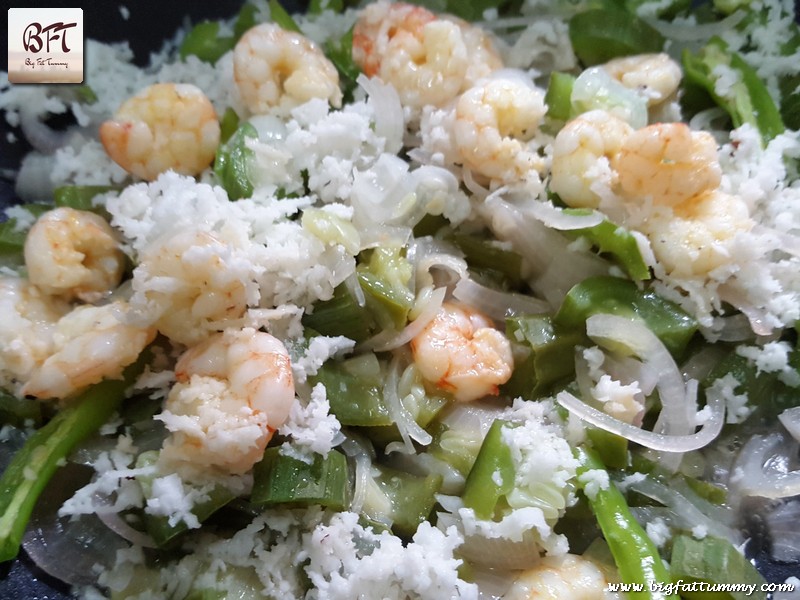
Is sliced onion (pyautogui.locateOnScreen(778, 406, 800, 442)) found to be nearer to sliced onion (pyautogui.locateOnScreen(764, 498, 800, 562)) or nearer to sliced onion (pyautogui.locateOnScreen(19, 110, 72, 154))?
sliced onion (pyautogui.locateOnScreen(764, 498, 800, 562))

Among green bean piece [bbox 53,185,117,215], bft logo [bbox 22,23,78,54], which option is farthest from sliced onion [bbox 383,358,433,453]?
bft logo [bbox 22,23,78,54]

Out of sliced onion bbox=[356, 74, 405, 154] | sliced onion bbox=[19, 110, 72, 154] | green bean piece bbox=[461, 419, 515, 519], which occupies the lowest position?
green bean piece bbox=[461, 419, 515, 519]

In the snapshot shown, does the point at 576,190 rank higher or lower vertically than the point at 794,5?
lower

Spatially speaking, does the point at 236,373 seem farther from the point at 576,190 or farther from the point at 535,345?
the point at 576,190

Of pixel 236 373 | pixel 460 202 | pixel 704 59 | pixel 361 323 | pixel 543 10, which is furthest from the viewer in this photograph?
pixel 543 10

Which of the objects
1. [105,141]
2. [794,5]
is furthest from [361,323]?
[794,5]

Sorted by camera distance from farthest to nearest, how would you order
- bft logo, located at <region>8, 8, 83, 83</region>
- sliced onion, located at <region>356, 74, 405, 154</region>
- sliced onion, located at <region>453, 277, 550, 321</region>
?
bft logo, located at <region>8, 8, 83, 83</region>, sliced onion, located at <region>356, 74, 405, 154</region>, sliced onion, located at <region>453, 277, 550, 321</region>

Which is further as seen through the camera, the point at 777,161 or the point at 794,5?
the point at 794,5
